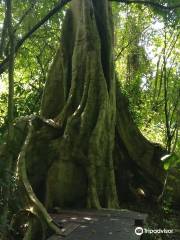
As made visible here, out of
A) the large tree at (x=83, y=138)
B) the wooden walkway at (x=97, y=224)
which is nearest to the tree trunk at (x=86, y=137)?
the large tree at (x=83, y=138)

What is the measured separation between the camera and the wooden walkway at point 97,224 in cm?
451

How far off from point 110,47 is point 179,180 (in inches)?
113

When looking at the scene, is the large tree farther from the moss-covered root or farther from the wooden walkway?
the wooden walkway

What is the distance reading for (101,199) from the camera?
6.41 m

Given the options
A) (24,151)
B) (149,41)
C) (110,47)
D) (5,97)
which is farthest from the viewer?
(149,41)

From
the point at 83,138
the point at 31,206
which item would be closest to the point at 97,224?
the point at 31,206

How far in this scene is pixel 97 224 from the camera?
5004 millimetres

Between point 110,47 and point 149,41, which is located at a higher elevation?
point 149,41

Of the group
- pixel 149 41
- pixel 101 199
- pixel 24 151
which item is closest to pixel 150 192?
pixel 101 199

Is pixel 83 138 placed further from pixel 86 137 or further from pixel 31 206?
pixel 31 206

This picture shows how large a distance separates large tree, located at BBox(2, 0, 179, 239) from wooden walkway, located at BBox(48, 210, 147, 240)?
290 millimetres

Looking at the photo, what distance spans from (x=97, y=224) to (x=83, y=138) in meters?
1.86

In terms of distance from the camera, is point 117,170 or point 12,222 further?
point 117,170

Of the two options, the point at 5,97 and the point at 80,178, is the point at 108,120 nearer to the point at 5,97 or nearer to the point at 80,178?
the point at 80,178
